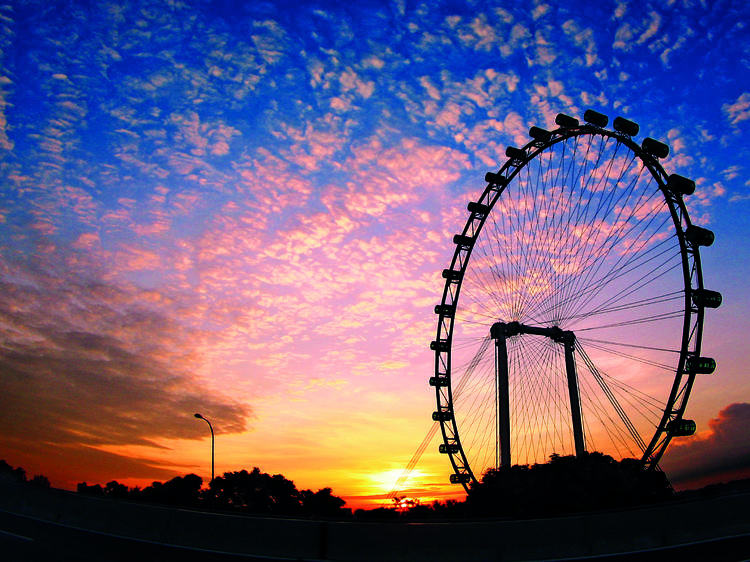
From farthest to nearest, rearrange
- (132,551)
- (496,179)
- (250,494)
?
1. (250,494)
2. (496,179)
3. (132,551)

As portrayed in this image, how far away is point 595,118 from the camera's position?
127 feet

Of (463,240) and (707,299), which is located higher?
(463,240)

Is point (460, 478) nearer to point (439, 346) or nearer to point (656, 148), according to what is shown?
point (439, 346)

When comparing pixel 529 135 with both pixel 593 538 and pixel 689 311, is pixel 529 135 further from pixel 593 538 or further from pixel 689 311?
pixel 593 538

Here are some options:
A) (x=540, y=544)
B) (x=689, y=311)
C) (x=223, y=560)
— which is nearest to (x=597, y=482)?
(x=689, y=311)

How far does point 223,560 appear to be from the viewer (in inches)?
422

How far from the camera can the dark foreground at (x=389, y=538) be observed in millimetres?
10828

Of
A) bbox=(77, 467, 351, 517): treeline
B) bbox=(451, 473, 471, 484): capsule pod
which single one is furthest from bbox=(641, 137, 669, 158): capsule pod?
bbox=(77, 467, 351, 517): treeline

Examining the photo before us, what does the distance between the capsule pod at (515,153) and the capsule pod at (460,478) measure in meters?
30.9

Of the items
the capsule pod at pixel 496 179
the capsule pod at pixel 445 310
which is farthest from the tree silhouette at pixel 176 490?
the capsule pod at pixel 496 179

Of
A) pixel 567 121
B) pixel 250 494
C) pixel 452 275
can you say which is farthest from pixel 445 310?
pixel 250 494

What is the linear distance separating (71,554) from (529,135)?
43928 millimetres

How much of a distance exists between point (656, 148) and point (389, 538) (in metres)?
35.1

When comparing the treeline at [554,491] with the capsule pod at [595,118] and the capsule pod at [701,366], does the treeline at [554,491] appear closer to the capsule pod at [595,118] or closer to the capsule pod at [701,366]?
the capsule pod at [701,366]
